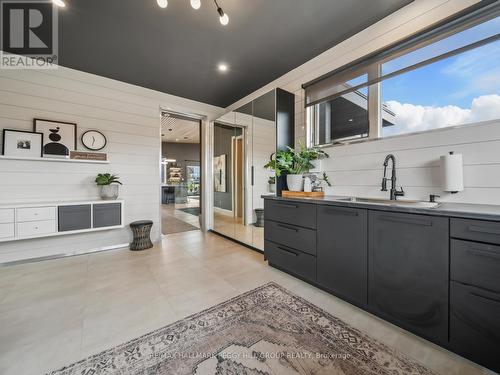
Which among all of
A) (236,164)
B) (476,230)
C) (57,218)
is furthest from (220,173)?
(476,230)

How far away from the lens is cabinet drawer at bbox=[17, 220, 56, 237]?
2.47 meters

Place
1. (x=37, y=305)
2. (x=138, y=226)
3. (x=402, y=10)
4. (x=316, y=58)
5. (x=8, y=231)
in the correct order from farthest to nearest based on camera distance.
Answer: (x=138, y=226) < (x=316, y=58) < (x=8, y=231) < (x=402, y=10) < (x=37, y=305)

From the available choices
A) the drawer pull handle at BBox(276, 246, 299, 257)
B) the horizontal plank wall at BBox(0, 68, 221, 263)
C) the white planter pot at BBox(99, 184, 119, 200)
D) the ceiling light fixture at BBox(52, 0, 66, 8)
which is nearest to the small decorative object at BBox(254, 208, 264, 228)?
the drawer pull handle at BBox(276, 246, 299, 257)

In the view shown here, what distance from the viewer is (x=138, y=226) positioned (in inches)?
128

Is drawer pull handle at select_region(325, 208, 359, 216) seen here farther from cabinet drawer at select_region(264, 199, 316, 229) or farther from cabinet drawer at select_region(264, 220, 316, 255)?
cabinet drawer at select_region(264, 220, 316, 255)

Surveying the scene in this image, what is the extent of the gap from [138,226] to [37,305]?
4.99 ft

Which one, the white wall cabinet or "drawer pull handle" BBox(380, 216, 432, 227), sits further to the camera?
the white wall cabinet

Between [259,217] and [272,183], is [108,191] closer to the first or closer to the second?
[259,217]

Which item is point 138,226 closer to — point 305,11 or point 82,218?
point 82,218

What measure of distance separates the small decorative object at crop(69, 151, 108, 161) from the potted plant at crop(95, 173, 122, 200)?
26 centimetres

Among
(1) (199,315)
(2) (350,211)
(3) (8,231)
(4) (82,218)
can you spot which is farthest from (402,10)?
(3) (8,231)

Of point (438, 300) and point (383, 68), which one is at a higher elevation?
point (383, 68)

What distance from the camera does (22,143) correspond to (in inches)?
105

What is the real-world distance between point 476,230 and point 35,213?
420 cm
